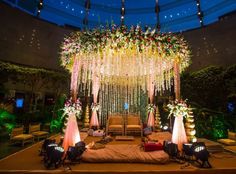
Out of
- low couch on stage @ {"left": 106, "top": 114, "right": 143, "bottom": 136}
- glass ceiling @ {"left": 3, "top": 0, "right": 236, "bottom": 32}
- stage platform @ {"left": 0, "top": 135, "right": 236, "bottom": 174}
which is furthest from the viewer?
glass ceiling @ {"left": 3, "top": 0, "right": 236, "bottom": 32}

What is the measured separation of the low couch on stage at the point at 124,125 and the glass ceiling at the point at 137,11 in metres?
6.91

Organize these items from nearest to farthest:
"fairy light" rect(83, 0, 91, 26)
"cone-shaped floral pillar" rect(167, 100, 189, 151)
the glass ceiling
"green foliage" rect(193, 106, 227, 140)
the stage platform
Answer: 1. the stage platform
2. "cone-shaped floral pillar" rect(167, 100, 189, 151)
3. "green foliage" rect(193, 106, 227, 140)
4. the glass ceiling
5. "fairy light" rect(83, 0, 91, 26)

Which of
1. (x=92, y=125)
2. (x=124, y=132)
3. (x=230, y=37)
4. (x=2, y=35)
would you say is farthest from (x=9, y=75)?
(x=230, y=37)

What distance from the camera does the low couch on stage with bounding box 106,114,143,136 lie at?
7163mm

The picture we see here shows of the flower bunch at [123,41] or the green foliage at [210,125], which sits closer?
the flower bunch at [123,41]

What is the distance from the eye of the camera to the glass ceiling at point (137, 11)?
37.3 feet

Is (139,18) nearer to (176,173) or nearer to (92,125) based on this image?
(92,125)

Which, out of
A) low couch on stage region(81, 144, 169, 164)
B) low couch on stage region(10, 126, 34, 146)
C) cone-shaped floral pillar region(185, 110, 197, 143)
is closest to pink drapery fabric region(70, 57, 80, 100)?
low couch on stage region(81, 144, 169, 164)

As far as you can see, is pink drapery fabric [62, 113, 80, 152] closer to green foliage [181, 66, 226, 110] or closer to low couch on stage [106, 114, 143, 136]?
low couch on stage [106, 114, 143, 136]

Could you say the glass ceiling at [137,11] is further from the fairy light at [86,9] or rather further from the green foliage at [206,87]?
the green foliage at [206,87]

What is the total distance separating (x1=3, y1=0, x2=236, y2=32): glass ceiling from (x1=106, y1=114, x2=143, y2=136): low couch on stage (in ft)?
22.7

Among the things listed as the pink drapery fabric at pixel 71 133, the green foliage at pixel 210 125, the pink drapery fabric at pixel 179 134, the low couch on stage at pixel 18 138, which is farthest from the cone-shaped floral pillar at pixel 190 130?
the low couch on stage at pixel 18 138

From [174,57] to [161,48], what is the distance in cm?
54

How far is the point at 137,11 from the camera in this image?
14.0 metres
